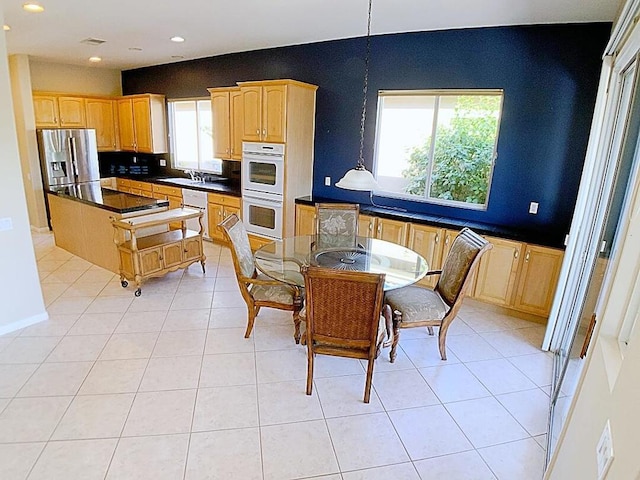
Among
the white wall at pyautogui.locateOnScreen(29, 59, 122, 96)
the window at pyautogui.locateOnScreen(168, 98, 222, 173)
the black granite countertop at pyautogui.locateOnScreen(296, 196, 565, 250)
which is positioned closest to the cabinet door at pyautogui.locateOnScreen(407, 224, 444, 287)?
the black granite countertop at pyautogui.locateOnScreen(296, 196, 565, 250)

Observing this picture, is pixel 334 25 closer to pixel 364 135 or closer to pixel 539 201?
pixel 364 135

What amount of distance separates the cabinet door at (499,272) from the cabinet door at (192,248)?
3.23 metres

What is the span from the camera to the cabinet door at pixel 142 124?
689 centimetres

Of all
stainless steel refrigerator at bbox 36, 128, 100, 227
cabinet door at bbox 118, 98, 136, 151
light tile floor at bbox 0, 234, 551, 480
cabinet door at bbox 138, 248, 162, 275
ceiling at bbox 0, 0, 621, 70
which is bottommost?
light tile floor at bbox 0, 234, 551, 480

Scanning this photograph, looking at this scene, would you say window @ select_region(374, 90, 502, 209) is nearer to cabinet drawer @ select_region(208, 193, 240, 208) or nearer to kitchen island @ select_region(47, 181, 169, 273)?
cabinet drawer @ select_region(208, 193, 240, 208)

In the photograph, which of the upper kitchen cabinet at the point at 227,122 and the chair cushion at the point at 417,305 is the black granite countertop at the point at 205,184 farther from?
the chair cushion at the point at 417,305

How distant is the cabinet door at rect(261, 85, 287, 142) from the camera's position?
4816mm

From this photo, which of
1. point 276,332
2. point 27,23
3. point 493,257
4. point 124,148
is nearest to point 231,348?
point 276,332

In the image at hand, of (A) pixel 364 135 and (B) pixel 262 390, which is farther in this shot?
(A) pixel 364 135

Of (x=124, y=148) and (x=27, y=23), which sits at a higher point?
(x=27, y=23)

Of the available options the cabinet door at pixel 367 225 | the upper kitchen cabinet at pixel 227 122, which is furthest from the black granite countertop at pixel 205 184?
the cabinet door at pixel 367 225

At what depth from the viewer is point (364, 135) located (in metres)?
4.85

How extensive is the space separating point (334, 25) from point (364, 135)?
1285mm

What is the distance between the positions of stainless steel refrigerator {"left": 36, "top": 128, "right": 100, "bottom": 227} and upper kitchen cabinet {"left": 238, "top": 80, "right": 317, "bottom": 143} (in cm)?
311
